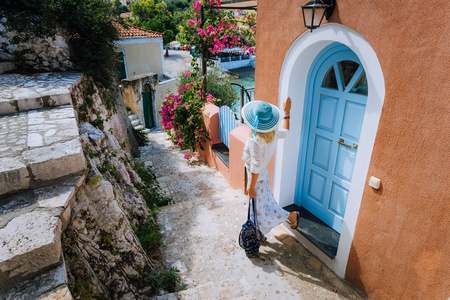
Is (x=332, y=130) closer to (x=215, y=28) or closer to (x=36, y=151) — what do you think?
(x=36, y=151)

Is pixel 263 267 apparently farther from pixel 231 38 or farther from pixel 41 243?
pixel 231 38

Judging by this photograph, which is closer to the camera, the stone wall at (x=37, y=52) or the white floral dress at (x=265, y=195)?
the white floral dress at (x=265, y=195)

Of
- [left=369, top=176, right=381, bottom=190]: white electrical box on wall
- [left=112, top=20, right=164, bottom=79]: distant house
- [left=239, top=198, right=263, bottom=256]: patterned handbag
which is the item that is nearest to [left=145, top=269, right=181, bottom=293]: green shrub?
[left=239, top=198, right=263, bottom=256]: patterned handbag

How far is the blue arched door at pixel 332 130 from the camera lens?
118 inches

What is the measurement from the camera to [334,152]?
3.36 m

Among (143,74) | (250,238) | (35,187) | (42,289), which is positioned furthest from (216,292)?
(143,74)

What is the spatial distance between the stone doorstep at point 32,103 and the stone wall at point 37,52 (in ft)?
5.50

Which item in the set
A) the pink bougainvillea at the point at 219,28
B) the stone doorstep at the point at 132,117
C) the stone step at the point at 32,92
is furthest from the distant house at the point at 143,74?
the stone step at the point at 32,92

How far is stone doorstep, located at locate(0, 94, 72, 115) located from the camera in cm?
318

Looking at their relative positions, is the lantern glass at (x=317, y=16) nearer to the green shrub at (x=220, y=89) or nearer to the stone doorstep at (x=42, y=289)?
the stone doorstep at (x=42, y=289)

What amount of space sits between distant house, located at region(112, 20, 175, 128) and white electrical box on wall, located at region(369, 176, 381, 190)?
1127cm

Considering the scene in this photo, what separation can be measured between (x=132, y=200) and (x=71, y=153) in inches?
64.4

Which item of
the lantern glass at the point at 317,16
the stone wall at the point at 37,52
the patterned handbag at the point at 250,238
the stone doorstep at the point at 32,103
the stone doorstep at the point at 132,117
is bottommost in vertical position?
the stone doorstep at the point at 132,117

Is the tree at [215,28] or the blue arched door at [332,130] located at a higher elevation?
the tree at [215,28]
